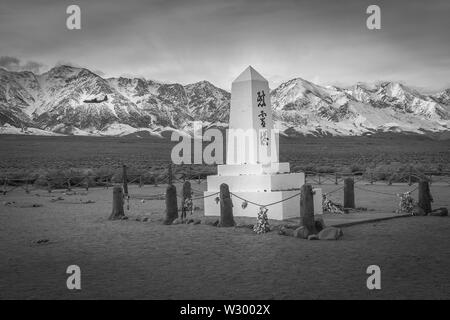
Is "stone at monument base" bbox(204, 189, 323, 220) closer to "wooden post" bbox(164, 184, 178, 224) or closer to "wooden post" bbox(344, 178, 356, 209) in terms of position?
"wooden post" bbox(344, 178, 356, 209)

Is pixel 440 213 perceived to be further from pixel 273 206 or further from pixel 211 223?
pixel 211 223

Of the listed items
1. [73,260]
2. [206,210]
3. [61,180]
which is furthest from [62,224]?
[61,180]

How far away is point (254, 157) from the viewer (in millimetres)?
15922

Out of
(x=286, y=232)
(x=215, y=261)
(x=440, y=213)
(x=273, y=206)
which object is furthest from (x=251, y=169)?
(x=215, y=261)

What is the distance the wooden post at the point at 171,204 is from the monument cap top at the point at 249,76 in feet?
12.8

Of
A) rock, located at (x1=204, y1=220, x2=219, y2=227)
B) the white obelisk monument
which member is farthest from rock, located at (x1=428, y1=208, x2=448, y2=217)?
rock, located at (x1=204, y1=220, x2=219, y2=227)

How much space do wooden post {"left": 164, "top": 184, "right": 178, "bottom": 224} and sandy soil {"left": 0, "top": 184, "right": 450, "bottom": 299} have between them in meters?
0.44

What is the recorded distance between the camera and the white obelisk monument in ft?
50.6

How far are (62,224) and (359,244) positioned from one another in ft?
27.5

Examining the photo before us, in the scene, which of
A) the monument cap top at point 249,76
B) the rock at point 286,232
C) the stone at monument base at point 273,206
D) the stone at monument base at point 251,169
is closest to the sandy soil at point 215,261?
the rock at point 286,232

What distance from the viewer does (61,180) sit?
104 feet

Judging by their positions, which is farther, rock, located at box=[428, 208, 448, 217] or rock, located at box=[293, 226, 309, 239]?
rock, located at box=[428, 208, 448, 217]
